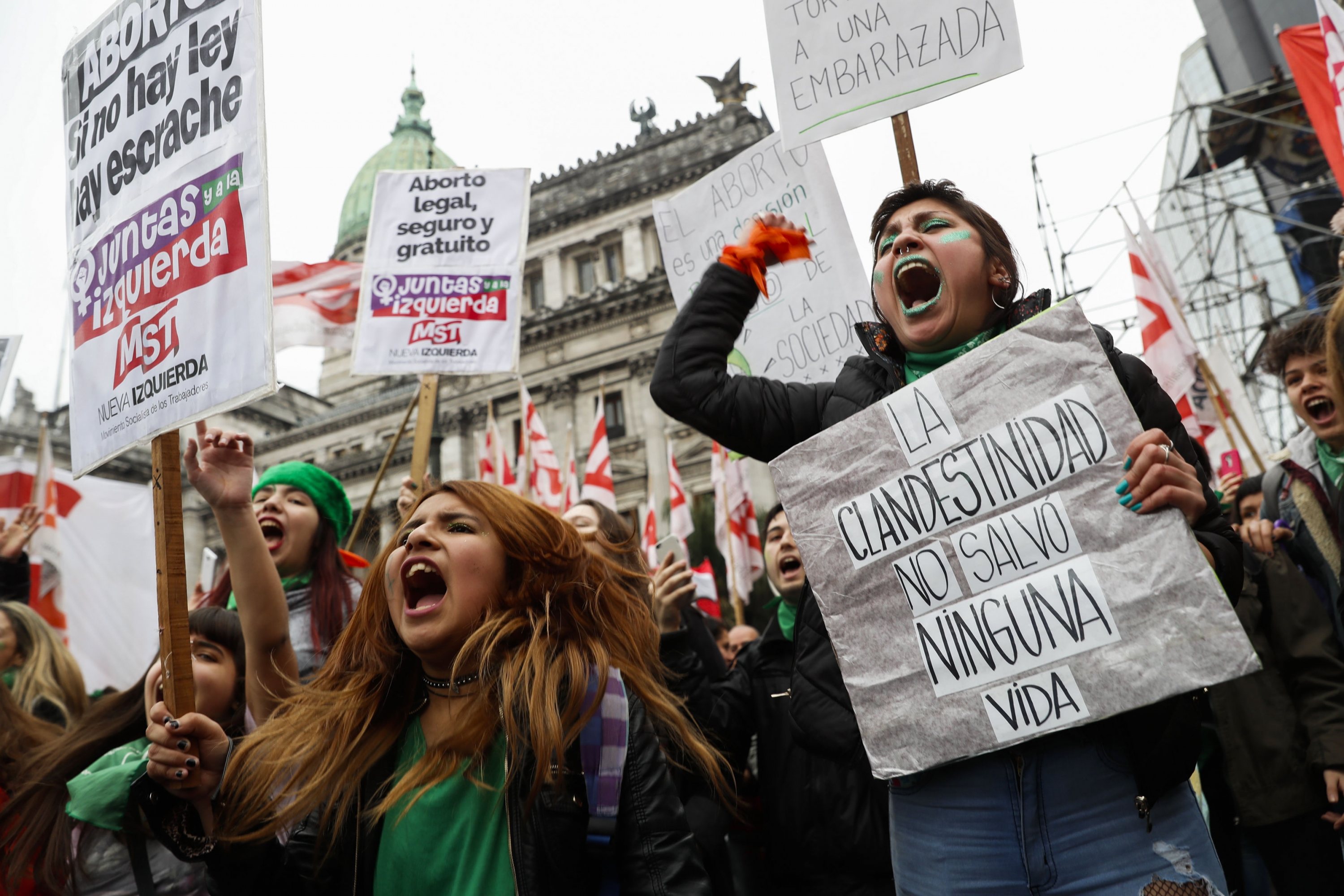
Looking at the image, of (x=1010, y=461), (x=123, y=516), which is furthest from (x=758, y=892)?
(x=123, y=516)

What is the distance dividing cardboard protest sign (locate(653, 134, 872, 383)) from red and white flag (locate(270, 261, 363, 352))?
10.4 ft

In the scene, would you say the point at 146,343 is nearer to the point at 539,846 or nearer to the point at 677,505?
the point at 539,846

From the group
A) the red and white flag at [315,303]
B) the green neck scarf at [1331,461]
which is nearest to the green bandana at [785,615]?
the green neck scarf at [1331,461]

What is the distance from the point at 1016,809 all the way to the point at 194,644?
7.52 feet

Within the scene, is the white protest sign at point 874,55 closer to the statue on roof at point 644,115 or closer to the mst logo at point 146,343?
the mst logo at point 146,343

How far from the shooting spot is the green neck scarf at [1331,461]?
3373mm

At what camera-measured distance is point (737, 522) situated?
36.8ft

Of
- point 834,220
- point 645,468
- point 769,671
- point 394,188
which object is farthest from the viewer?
point 645,468

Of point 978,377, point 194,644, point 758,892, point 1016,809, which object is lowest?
point 758,892

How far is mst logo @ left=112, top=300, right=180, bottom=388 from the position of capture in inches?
99.2

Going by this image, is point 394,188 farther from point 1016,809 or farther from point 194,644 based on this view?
point 1016,809

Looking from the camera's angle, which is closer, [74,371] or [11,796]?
[74,371]

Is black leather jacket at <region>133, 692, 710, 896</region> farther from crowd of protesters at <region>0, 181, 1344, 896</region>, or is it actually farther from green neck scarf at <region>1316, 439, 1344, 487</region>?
green neck scarf at <region>1316, 439, 1344, 487</region>

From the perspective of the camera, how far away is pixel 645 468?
1015 inches
